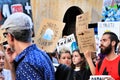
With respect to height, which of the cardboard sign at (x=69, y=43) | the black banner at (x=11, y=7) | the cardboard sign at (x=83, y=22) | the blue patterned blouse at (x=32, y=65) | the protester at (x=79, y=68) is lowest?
the protester at (x=79, y=68)

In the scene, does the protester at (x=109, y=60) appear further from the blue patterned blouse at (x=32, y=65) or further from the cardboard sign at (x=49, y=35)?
the blue patterned blouse at (x=32, y=65)

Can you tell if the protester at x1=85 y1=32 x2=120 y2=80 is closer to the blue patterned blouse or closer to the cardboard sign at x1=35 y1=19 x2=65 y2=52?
the cardboard sign at x1=35 y1=19 x2=65 y2=52

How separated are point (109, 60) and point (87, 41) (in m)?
0.92

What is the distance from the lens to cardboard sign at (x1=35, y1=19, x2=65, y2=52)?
19.9 feet

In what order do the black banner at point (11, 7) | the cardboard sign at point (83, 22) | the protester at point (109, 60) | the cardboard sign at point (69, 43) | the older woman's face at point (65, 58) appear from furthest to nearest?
the black banner at point (11, 7) < the cardboard sign at point (69, 43) < the older woman's face at point (65, 58) < the cardboard sign at point (83, 22) < the protester at point (109, 60)

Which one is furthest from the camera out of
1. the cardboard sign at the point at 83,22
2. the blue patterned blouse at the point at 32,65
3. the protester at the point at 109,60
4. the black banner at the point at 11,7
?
the black banner at the point at 11,7

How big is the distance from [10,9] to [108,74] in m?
6.94

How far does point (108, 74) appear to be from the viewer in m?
4.89

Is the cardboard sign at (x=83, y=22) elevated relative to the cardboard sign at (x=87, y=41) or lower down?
elevated

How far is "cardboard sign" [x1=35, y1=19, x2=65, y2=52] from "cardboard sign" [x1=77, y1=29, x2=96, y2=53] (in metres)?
0.33

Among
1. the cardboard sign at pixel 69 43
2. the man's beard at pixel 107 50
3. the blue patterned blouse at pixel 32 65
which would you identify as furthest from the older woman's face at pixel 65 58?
the blue patterned blouse at pixel 32 65

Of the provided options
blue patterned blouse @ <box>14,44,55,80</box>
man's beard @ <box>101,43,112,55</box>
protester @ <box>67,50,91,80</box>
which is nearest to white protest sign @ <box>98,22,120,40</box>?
protester @ <box>67,50,91,80</box>

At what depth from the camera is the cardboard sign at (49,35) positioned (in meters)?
6.08

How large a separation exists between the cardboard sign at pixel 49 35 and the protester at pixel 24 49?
9.59 ft
